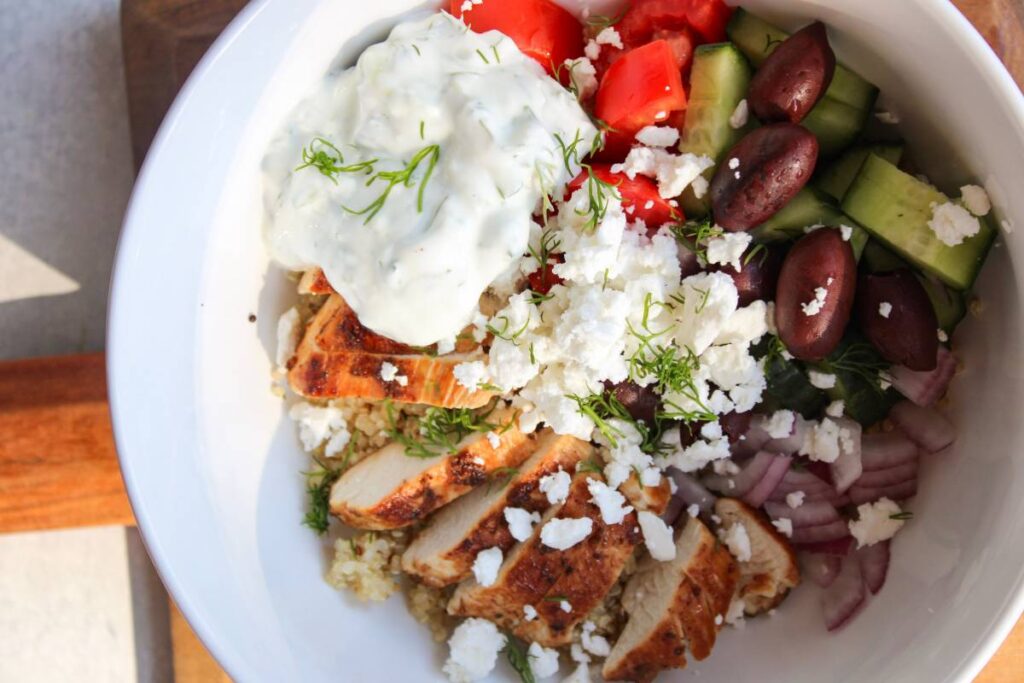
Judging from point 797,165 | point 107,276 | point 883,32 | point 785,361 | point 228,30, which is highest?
point 883,32

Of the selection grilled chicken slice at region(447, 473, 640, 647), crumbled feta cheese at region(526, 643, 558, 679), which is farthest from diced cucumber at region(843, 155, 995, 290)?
crumbled feta cheese at region(526, 643, 558, 679)

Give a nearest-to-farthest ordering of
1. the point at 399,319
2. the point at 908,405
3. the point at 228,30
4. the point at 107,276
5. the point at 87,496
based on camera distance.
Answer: the point at 228,30, the point at 399,319, the point at 908,405, the point at 87,496, the point at 107,276

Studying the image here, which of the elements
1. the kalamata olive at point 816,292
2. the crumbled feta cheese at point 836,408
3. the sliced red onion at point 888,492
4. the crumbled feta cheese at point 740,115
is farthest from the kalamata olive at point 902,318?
the crumbled feta cheese at point 740,115

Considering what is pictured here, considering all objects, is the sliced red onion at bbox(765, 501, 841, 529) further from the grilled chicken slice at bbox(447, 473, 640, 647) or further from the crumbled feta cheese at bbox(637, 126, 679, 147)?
the crumbled feta cheese at bbox(637, 126, 679, 147)

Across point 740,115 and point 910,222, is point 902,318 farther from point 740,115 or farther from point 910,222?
point 740,115

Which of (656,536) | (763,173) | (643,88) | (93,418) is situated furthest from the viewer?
(93,418)

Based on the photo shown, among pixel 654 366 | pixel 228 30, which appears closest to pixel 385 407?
pixel 654 366

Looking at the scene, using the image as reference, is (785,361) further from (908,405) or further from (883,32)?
(883,32)

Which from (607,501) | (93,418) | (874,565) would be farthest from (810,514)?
(93,418)
